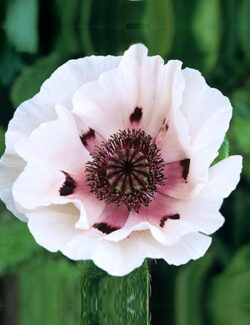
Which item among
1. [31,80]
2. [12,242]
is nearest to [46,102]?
[12,242]

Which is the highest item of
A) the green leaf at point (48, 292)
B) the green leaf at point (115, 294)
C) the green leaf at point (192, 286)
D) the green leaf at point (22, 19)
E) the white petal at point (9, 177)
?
the white petal at point (9, 177)

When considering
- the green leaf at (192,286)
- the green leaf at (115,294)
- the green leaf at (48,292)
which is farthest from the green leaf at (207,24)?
the green leaf at (115,294)

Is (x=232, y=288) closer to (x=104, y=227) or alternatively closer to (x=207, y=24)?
(x=207, y=24)

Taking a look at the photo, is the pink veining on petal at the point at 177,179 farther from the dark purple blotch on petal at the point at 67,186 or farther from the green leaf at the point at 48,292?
the green leaf at the point at 48,292

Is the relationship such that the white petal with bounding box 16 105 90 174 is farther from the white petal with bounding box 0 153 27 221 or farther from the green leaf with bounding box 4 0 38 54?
the green leaf with bounding box 4 0 38 54

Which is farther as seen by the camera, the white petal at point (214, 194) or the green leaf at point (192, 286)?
the green leaf at point (192, 286)

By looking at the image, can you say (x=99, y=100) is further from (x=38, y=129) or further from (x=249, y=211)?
(x=249, y=211)

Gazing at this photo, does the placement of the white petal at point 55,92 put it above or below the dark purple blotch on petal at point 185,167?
above

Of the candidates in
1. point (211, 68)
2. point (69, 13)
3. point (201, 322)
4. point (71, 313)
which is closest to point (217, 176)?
point (71, 313)
